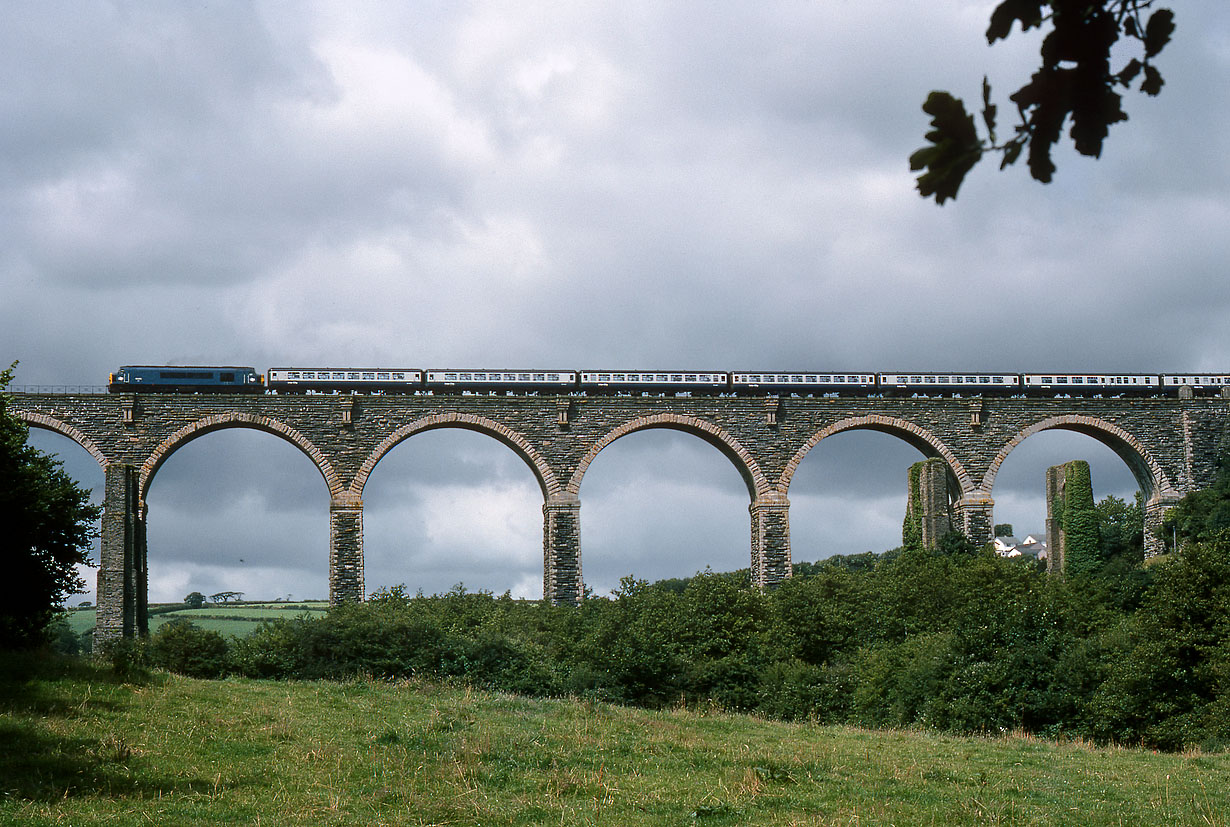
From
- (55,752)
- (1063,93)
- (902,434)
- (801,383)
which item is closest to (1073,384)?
(902,434)

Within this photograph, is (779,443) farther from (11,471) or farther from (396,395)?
(11,471)

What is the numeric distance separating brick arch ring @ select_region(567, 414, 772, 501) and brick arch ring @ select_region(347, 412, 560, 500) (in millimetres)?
1678

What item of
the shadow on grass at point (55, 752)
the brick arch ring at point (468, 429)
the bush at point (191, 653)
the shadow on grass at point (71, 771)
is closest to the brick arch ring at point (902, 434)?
the brick arch ring at point (468, 429)

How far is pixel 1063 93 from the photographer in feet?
11.4

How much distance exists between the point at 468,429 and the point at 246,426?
27.7ft

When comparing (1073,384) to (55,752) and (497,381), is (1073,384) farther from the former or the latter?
(55,752)

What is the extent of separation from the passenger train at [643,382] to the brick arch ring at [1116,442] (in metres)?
1.96

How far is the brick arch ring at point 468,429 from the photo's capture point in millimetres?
44688

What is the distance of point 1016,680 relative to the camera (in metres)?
27.7

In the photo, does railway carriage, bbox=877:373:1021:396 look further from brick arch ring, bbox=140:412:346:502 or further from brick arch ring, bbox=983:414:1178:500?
brick arch ring, bbox=140:412:346:502

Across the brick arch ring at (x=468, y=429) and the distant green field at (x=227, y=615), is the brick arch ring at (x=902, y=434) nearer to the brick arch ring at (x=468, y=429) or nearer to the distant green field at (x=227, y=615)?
the brick arch ring at (x=468, y=429)

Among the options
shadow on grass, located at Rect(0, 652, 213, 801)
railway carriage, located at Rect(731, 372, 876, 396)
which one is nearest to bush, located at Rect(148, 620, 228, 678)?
shadow on grass, located at Rect(0, 652, 213, 801)

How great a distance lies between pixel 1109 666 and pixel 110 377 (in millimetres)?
36425

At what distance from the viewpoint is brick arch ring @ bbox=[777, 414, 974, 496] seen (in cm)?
4688
